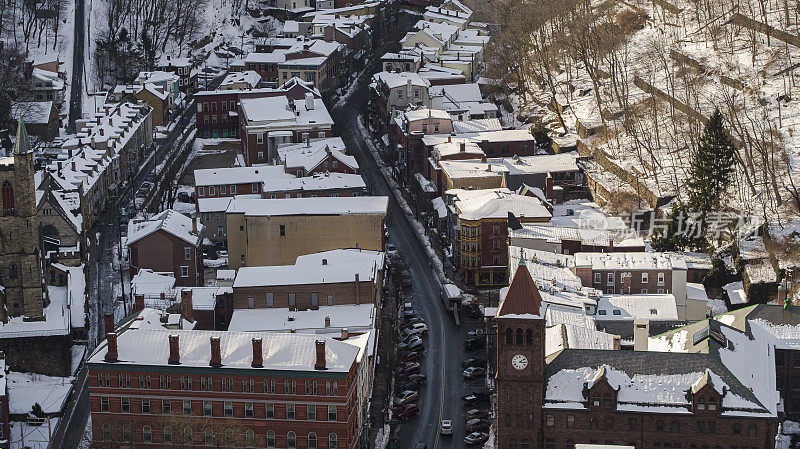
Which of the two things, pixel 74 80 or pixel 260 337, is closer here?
pixel 260 337

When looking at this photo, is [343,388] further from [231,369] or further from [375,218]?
[375,218]

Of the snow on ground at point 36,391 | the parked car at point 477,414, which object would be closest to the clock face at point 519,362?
the parked car at point 477,414

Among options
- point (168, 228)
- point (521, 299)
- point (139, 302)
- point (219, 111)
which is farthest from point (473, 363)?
point (219, 111)

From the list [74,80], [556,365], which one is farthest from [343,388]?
[74,80]

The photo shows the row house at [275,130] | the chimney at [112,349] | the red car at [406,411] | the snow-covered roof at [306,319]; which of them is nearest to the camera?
the chimney at [112,349]

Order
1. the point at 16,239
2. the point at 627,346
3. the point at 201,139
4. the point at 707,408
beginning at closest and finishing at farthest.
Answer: the point at 707,408 → the point at 627,346 → the point at 16,239 → the point at 201,139

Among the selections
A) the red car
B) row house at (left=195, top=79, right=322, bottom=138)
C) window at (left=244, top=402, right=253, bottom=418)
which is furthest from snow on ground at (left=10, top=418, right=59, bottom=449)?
row house at (left=195, top=79, right=322, bottom=138)

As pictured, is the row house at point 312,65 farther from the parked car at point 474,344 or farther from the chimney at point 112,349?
the chimney at point 112,349
